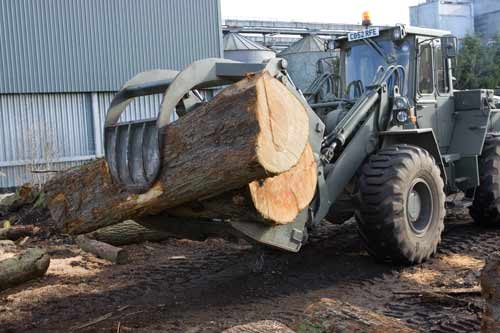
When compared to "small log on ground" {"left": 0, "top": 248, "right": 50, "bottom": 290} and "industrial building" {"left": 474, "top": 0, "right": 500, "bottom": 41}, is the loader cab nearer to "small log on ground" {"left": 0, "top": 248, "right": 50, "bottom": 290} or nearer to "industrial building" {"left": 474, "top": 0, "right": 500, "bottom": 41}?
"small log on ground" {"left": 0, "top": 248, "right": 50, "bottom": 290}

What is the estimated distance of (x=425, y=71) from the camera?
8164 millimetres

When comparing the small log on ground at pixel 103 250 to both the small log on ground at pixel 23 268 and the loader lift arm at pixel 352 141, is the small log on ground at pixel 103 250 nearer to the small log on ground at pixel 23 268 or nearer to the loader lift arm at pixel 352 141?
the small log on ground at pixel 23 268

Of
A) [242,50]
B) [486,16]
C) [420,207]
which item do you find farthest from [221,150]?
[486,16]

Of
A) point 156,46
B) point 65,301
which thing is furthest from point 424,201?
point 156,46

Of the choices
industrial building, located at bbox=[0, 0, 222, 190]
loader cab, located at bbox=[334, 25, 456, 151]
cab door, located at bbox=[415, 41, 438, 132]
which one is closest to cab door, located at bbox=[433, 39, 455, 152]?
loader cab, located at bbox=[334, 25, 456, 151]

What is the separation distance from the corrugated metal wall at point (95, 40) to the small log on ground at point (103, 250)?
869 cm

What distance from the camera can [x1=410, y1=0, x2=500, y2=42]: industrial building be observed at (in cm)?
3934

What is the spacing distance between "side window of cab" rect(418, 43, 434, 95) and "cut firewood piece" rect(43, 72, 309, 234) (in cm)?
361

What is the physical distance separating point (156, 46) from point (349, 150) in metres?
12.5

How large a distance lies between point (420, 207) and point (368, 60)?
2.21 metres

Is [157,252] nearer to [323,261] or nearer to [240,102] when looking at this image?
[323,261]

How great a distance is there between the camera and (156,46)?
1819 centimetres

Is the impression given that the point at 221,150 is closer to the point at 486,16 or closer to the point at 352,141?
A: the point at 352,141

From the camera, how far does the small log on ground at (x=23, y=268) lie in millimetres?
6926
